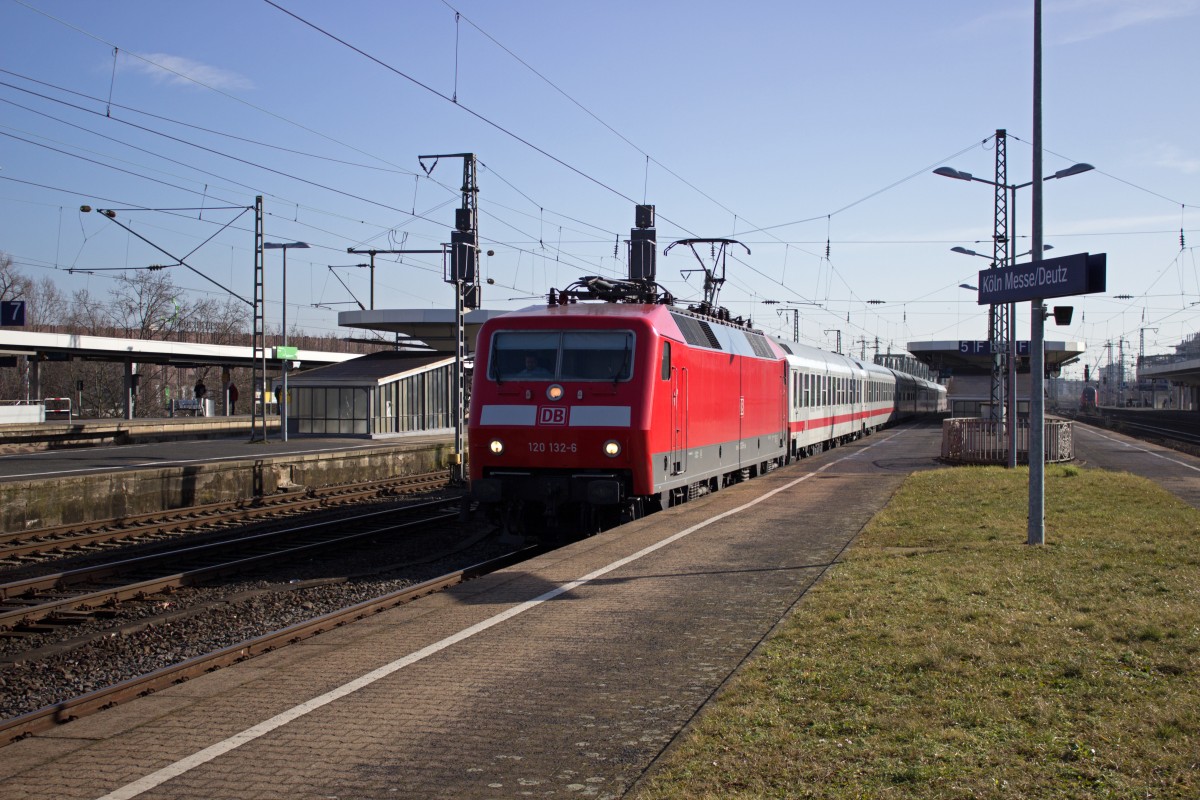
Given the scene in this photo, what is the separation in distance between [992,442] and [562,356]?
61.8 ft

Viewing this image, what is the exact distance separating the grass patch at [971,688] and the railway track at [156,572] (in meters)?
7.43

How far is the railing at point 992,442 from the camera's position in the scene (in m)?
29.0

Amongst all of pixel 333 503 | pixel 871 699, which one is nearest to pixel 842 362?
pixel 333 503

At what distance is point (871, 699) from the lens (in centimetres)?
644

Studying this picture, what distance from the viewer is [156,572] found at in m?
13.8

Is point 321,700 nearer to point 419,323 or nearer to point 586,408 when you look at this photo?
point 586,408

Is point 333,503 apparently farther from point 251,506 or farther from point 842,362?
point 842,362

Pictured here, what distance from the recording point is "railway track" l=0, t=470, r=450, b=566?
15.9 metres

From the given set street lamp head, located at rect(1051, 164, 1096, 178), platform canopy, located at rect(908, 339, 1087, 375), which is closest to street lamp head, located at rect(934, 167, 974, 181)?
street lamp head, located at rect(1051, 164, 1096, 178)

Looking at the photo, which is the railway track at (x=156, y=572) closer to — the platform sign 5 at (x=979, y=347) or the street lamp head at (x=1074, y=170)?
the street lamp head at (x=1074, y=170)

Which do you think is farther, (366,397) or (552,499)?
(366,397)

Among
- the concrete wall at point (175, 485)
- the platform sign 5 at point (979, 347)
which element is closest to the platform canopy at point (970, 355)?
the platform sign 5 at point (979, 347)

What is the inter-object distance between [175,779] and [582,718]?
226 cm

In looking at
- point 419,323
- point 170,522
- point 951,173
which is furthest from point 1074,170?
point 419,323
